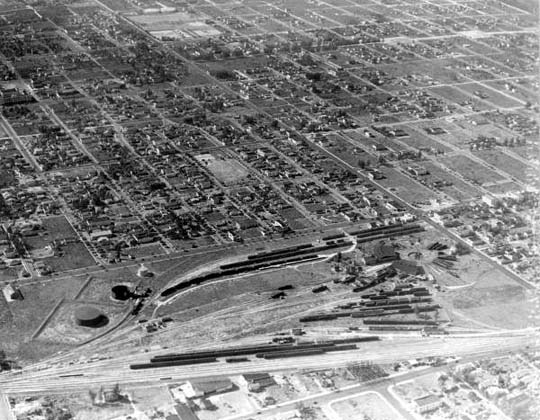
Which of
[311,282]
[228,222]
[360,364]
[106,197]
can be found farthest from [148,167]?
[360,364]

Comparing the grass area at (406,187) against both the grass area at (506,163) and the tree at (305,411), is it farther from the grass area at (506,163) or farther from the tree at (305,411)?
the tree at (305,411)

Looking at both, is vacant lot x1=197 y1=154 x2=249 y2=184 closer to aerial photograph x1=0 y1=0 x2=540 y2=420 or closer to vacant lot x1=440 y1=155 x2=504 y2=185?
aerial photograph x1=0 y1=0 x2=540 y2=420

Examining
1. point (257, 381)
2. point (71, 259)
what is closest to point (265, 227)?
point (71, 259)

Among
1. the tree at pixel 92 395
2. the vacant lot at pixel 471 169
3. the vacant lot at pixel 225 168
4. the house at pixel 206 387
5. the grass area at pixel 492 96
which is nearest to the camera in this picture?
the tree at pixel 92 395

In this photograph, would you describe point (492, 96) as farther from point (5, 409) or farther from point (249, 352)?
point (5, 409)

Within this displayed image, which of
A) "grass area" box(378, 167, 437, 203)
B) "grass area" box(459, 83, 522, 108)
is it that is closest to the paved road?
"grass area" box(378, 167, 437, 203)

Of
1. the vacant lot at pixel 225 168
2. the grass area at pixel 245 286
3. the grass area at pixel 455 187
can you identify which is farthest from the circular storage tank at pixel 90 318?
the grass area at pixel 455 187

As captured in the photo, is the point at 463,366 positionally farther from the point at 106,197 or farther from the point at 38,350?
the point at 106,197
